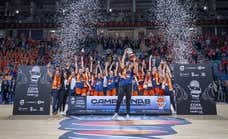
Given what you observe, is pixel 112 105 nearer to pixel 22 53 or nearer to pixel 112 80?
pixel 112 80

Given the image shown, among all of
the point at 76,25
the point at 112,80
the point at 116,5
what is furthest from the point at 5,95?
the point at 116,5

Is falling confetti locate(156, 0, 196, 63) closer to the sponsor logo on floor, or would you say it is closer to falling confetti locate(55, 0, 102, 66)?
falling confetti locate(55, 0, 102, 66)

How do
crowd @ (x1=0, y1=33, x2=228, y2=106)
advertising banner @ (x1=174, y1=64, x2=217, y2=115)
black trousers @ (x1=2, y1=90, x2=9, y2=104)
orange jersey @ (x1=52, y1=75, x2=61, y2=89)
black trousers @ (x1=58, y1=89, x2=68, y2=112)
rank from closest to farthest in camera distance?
advertising banner @ (x1=174, y1=64, x2=217, y2=115) < black trousers @ (x1=58, y1=89, x2=68, y2=112) < orange jersey @ (x1=52, y1=75, x2=61, y2=89) < black trousers @ (x1=2, y1=90, x2=9, y2=104) < crowd @ (x1=0, y1=33, x2=228, y2=106)

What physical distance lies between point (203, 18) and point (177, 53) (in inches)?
349

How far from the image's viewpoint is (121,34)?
36.1 meters

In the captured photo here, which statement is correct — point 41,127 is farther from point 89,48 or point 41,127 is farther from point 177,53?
point 89,48

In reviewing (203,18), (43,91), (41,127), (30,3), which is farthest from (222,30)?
(41,127)

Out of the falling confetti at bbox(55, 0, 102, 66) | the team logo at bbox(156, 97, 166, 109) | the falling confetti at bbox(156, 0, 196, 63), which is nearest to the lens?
the team logo at bbox(156, 97, 166, 109)

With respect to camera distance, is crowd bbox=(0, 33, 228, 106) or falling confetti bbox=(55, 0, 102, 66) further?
falling confetti bbox=(55, 0, 102, 66)

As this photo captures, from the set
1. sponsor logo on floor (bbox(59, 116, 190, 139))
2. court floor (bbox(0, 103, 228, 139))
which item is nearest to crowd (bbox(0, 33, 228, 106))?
court floor (bbox(0, 103, 228, 139))

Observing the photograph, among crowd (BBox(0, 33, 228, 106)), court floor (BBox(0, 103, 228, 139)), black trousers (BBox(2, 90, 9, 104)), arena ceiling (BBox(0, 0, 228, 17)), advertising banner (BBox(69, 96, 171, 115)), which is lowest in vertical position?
court floor (BBox(0, 103, 228, 139))

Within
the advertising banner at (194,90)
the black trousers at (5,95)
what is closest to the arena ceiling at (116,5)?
the black trousers at (5,95)

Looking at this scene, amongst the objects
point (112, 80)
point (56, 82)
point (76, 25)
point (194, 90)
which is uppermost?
point (76, 25)

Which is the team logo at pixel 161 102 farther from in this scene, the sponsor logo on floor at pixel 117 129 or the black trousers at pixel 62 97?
the black trousers at pixel 62 97
